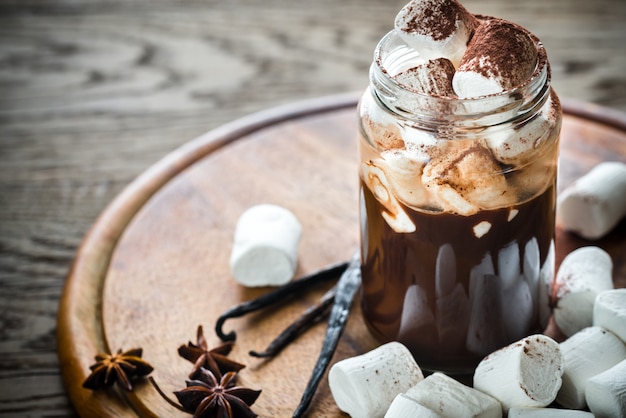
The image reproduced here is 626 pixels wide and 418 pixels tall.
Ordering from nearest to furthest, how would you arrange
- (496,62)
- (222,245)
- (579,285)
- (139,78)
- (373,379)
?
(496,62) < (373,379) < (579,285) < (222,245) < (139,78)

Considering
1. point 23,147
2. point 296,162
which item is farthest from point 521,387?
point 23,147

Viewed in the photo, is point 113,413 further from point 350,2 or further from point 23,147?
point 350,2

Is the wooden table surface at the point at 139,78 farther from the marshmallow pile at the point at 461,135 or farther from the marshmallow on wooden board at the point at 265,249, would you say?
the marshmallow pile at the point at 461,135

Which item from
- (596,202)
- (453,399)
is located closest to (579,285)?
(596,202)

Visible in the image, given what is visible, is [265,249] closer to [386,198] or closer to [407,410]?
[386,198]

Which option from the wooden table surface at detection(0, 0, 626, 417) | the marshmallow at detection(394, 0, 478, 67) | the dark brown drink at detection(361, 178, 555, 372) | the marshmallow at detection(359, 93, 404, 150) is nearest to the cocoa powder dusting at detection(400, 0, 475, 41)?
the marshmallow at detection(394, 0, 478, 67)

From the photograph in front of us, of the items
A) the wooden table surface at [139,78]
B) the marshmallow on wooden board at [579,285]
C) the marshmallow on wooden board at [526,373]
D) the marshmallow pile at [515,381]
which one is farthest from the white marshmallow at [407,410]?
the wooden table surface at [139,78]
